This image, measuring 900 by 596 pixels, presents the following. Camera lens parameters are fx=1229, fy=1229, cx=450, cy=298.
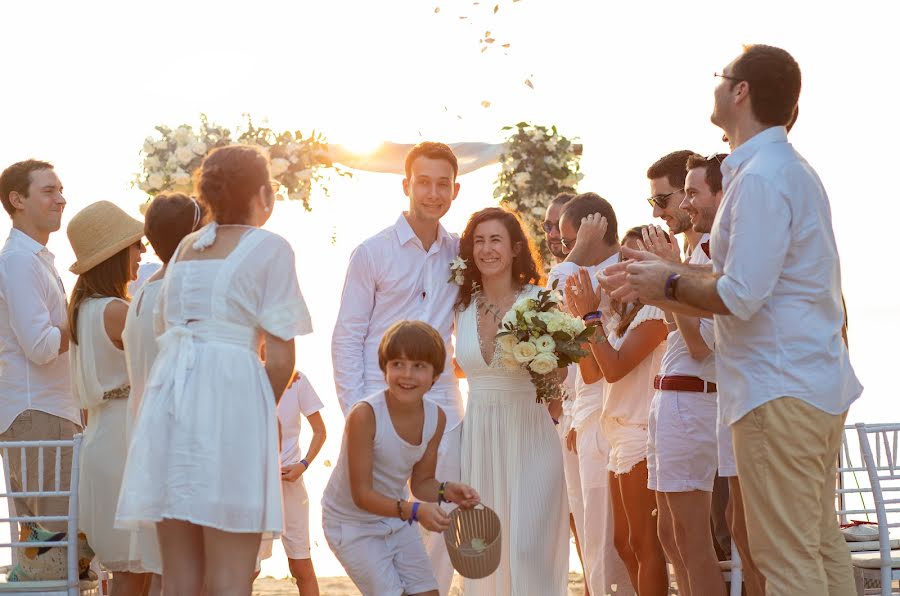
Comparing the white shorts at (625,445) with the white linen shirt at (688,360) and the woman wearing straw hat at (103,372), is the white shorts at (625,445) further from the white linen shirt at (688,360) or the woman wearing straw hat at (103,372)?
the woman wearing straw hat at (103,372)

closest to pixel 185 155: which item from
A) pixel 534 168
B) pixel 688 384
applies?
pixel 534 168

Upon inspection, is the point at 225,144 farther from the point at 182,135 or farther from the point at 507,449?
the point at 507,449

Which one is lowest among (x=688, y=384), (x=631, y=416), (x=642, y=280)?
(x=631, y=416)

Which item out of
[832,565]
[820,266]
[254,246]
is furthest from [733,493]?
[254,246]

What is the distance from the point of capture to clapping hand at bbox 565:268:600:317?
5508 mm

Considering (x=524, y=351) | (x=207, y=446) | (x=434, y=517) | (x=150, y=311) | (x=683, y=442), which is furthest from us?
(x=524, y=351)

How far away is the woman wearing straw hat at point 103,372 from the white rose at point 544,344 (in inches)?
66.9

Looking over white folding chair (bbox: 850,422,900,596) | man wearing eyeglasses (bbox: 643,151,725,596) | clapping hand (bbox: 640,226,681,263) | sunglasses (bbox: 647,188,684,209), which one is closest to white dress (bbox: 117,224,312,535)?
clapping hand (bbox: 640,226,681,263)

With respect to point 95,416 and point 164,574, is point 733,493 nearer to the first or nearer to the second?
point 164,574

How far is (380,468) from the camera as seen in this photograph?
189 inches

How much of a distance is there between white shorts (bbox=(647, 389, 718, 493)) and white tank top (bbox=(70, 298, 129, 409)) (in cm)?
217

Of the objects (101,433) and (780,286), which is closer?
(780,286)

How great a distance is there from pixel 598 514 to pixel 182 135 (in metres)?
3.53

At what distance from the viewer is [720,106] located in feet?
13.2
